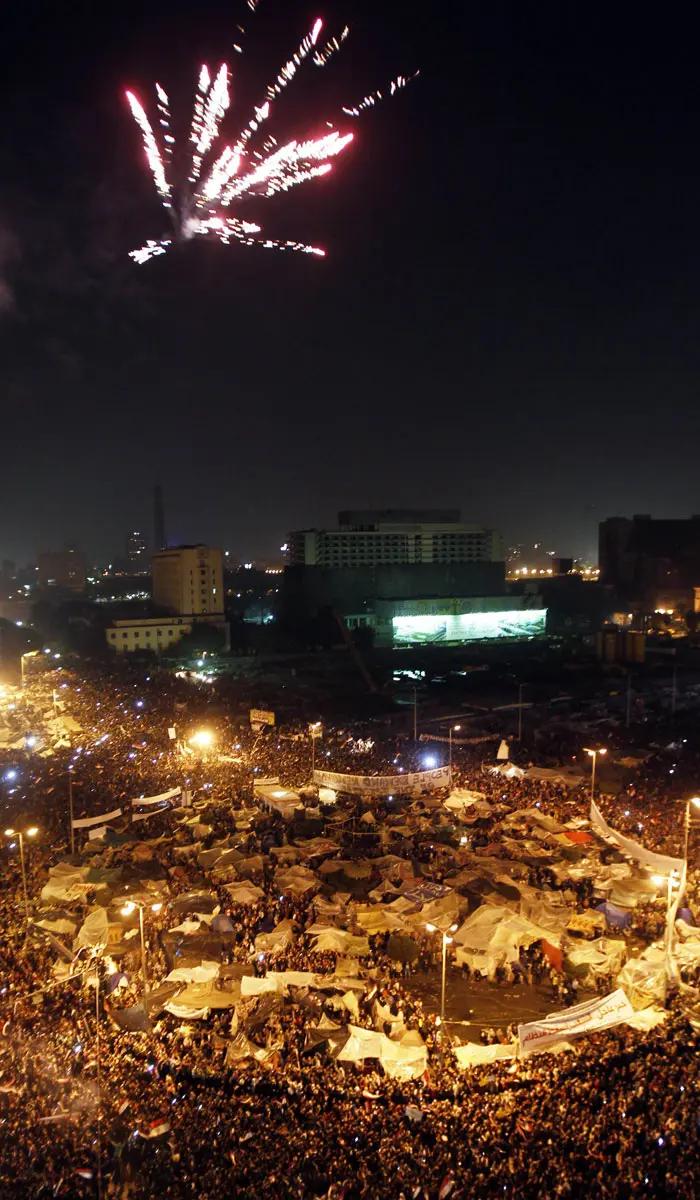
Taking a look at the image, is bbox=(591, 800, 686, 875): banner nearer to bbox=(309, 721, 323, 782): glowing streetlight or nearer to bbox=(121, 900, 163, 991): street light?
bbox=(309, 721, 323, 782): glowing streetlight

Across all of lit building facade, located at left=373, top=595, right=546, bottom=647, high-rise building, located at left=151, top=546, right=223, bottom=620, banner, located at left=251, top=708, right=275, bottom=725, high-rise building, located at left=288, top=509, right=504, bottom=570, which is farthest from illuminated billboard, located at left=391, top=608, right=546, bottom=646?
banner, located at left=251, top=708, right=275, bottom=725

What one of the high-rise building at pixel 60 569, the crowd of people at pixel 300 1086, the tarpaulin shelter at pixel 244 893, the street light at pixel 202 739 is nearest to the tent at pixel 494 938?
the crowd of people at pixel 300 1086

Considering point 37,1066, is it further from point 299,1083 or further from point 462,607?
point 462,607

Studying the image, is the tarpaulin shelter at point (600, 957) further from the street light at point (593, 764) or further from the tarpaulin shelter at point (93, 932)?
the tarpaulin shelter at point (93, 932)

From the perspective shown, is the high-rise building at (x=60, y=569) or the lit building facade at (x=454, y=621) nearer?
the lit building facade at (x=454, y=621)

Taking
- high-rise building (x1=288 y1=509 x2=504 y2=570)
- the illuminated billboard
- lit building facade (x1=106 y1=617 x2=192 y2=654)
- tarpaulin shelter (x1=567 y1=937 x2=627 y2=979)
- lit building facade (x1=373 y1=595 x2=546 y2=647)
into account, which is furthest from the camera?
high-rise building (x1=288 y1=509 x2=504 y2=570)

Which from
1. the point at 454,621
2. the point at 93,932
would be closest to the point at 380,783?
the point at 93,932
